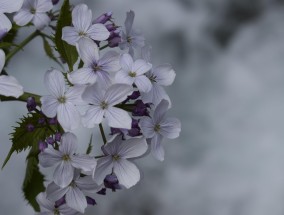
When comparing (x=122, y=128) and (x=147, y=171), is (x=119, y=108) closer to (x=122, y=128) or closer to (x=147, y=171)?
(x=122, y=128)

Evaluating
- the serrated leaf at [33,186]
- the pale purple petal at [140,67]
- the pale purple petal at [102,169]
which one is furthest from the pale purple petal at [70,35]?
the serrated leaf at [33,186]

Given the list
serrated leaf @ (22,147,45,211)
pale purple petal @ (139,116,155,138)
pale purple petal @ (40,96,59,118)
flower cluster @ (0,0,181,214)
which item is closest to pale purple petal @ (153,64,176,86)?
flower cluster @ (0,0,181,214)

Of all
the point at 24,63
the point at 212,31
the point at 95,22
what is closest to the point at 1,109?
the point at 24,63

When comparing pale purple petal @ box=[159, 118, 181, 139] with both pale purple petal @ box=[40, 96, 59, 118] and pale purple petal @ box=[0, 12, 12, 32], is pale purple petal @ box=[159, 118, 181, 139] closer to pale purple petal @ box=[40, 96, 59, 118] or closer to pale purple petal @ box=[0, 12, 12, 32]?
pale purple petal @ box=[40, 96, 59, 118]

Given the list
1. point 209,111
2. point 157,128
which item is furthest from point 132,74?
point 209,111

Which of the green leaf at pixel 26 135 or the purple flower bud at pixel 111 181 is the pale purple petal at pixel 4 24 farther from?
the purple flower bud at pixel 111 181
